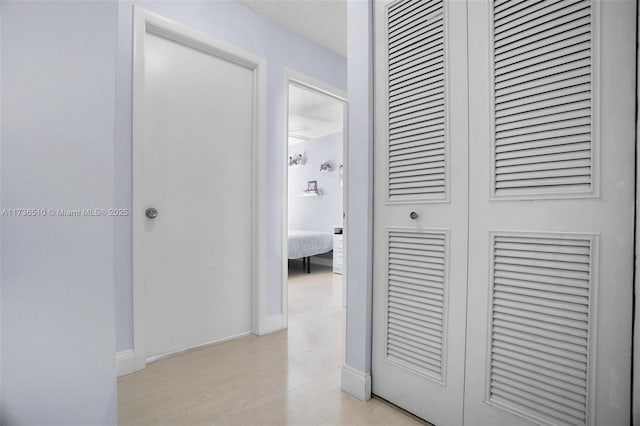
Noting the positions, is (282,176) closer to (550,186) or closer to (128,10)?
(128,10)

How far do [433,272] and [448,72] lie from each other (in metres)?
0.81

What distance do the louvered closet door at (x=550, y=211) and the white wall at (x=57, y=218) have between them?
1.21 metres

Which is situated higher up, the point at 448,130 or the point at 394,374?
the point at 448,130

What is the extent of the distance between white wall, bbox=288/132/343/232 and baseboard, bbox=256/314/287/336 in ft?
11.2

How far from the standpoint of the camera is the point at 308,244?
16.4 feet

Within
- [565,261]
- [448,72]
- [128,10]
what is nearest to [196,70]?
[128,10]

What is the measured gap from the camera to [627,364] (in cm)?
97

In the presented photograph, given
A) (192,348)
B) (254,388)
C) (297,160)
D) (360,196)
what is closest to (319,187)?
(297,160)

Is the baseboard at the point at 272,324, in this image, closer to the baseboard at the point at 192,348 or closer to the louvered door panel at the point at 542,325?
the baseboard at the point at 192,348

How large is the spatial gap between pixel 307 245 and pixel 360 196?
3.38m

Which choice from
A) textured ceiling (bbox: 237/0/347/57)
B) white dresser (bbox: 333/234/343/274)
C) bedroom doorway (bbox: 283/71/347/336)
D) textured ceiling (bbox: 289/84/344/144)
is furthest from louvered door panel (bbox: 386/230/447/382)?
white dresser (bbox: 333/234/343/274)

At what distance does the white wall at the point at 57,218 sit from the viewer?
738 millimetres

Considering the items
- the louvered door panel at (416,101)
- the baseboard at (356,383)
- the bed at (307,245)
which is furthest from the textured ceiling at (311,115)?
the baseboard at (356,383)

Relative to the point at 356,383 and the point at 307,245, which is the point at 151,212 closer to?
the point at 356,383
